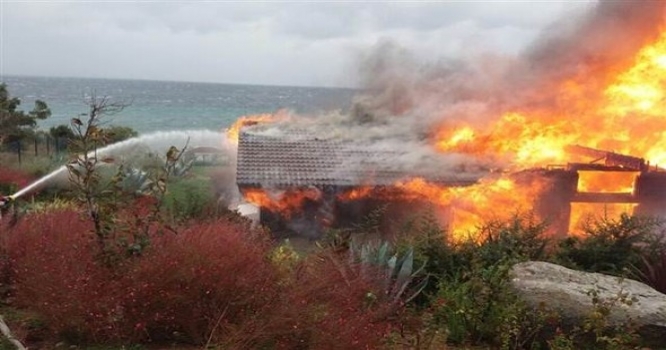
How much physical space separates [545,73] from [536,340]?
520 inches

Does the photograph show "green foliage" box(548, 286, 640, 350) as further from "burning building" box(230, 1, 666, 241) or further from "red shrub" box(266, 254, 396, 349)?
"burning building" box(230, 1, 666, 241)

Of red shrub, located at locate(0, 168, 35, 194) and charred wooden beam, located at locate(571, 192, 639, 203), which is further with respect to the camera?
red shrub, located at locate(0, 168, 35, 194)

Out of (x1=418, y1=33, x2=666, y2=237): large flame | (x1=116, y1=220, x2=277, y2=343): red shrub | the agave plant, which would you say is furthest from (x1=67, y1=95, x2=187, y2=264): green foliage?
(x1=418, y1=33, x2=666, y2=237): large flame

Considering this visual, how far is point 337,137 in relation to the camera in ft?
58.6

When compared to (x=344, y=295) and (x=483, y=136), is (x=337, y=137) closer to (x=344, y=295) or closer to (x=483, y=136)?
(x=483, y=136)

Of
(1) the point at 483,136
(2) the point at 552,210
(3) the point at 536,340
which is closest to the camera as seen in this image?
(3) the point at 536,340

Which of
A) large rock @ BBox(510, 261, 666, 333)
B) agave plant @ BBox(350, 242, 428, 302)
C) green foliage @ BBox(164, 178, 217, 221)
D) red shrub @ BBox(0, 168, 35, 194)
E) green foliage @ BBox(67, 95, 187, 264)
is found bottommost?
red shrub @ BBox(0, 168, 35, 194)

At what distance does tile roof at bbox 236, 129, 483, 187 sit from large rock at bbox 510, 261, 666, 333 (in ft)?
23.4

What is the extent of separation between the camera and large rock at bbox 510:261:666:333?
5809 mm

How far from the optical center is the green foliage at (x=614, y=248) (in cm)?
823

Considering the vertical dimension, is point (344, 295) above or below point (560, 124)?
below

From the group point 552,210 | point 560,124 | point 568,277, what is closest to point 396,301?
point 568,277

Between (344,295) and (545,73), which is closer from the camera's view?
(344,295)

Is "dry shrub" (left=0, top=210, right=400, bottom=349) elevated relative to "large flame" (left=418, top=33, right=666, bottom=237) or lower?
lower
